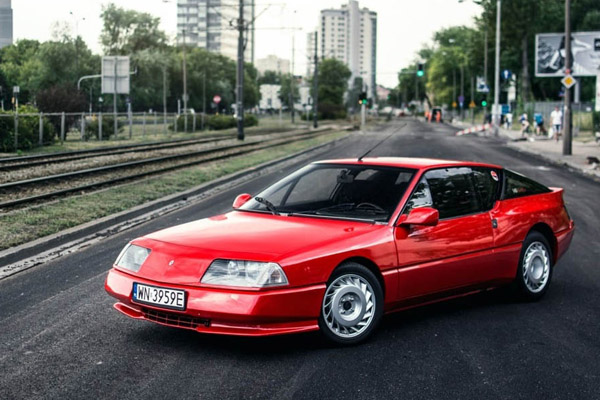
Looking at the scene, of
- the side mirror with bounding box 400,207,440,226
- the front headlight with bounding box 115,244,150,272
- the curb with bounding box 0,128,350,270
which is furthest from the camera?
the curb with bounding box 0,128,350,270

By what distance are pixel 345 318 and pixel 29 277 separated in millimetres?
3839

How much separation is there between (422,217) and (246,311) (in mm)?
1532

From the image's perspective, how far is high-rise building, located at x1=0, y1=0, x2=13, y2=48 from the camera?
12.1m

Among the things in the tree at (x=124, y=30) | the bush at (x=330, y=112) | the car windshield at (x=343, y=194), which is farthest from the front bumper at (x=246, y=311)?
the bush at (x=330, y=112)

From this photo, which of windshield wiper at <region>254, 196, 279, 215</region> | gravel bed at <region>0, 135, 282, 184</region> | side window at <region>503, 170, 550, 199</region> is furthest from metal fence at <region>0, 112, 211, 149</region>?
side window at <region>503, 170, 550, 199</region>

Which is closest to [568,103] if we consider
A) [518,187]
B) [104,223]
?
[104,223]

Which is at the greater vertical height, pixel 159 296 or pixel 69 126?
pixel 69 126

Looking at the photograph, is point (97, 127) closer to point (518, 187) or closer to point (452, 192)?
point (518, 187)

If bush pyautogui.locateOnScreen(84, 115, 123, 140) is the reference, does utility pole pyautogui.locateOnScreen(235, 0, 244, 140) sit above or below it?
above

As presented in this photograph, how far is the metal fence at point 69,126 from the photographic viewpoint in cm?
2952

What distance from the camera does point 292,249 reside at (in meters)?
5.36

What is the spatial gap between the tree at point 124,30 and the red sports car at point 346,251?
94.8 meters

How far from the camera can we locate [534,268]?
7270 millimetres

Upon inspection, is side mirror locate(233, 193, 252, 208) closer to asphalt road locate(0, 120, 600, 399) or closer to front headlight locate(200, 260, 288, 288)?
asphalt road locate(0, 120, 600, 399)
